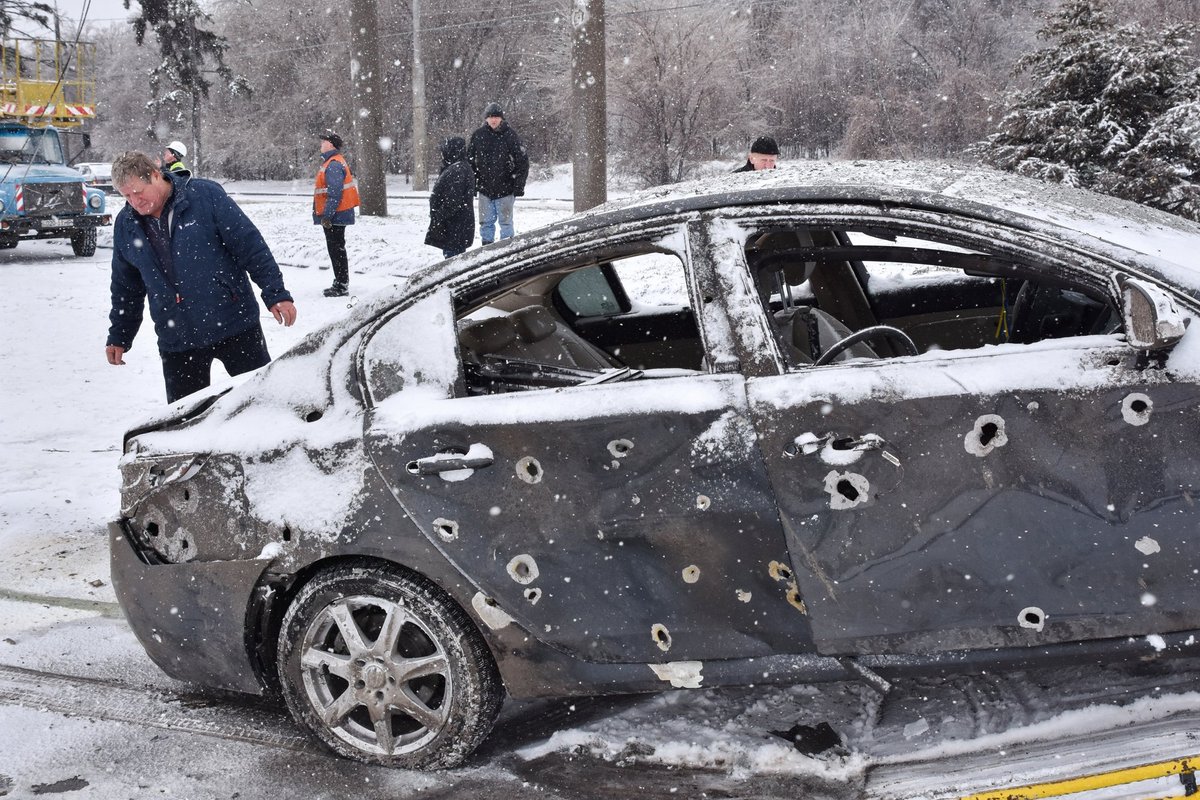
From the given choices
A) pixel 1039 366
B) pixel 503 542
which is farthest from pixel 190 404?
pixel 1039 366

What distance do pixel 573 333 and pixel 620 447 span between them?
135 centimetres

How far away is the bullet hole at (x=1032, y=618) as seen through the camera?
2371 millimetres

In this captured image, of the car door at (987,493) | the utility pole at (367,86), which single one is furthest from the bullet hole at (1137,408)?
the utility pole at (367,86)

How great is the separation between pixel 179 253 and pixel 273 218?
1549 cm

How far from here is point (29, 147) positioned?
16531mm

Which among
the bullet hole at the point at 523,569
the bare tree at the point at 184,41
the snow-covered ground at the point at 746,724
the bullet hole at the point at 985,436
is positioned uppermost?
the bare tree at the point at 184,41

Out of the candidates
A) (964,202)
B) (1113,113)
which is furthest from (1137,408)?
(1113,113)

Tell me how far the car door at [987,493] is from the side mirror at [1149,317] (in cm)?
8

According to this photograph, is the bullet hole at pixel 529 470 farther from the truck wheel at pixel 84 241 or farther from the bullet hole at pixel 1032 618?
the truck wheel at pixel 84 241

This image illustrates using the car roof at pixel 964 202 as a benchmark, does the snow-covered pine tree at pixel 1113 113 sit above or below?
above

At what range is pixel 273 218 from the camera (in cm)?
1925

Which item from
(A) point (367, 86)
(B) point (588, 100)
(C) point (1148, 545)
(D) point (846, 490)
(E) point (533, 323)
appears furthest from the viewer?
(A) point (367, 86)

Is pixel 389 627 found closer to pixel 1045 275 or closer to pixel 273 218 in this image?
pixel 1045 275

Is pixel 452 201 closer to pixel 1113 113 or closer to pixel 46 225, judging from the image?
pixel 1113 113
